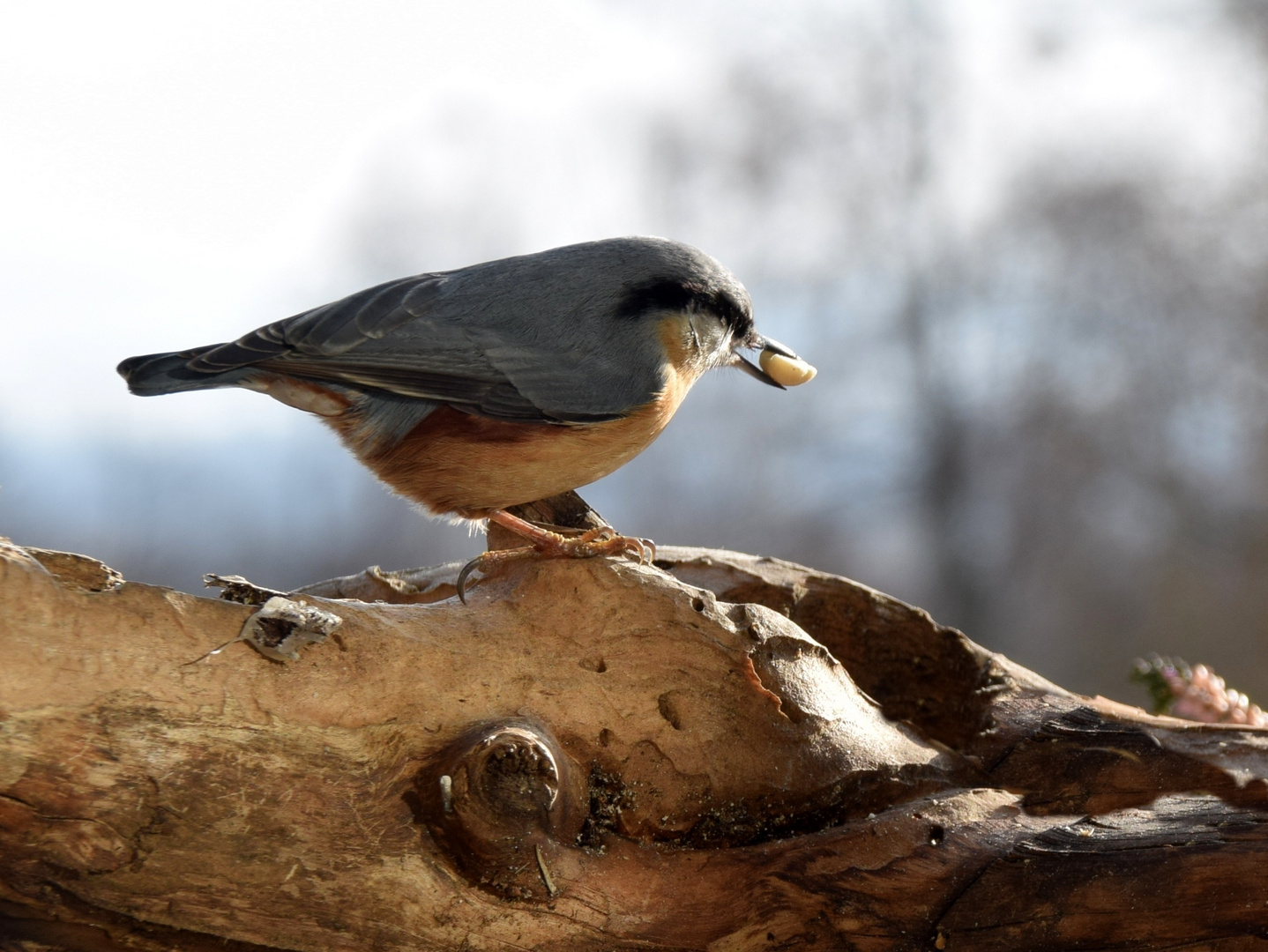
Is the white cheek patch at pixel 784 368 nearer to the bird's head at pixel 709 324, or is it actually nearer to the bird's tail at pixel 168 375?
the bird's head at pixel 709 324

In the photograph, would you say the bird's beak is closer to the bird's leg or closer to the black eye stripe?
the black eye stripe

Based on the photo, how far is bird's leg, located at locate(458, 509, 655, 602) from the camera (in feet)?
6.01

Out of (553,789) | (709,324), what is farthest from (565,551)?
(709,324)

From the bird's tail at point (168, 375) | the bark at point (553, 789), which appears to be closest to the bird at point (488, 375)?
the bird's tail at point (168, 375)

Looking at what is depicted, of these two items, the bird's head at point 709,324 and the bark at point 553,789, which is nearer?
the bark at point 553,789

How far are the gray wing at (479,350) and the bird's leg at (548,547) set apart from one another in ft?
0.71

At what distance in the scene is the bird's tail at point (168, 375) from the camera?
6.06ft

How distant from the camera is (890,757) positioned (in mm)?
1793

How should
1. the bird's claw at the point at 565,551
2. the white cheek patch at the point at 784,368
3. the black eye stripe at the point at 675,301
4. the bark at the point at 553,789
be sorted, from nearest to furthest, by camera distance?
the bark at the point at 553,789 → the bird's claw at the point at 565,551 → the black eye stripe at the point at 675,301 → the white cheek patch at the point at 784,368

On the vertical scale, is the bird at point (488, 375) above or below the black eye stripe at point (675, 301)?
below

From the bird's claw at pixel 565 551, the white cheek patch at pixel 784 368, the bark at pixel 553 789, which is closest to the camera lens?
the bark at pixel 553 789

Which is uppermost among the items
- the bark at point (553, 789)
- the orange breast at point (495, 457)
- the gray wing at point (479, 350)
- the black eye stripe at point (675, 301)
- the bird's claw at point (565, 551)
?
the black eye stripe at point (675, 301)

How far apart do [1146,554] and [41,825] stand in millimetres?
5712

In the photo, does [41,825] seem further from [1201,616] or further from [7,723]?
[1201,616]
